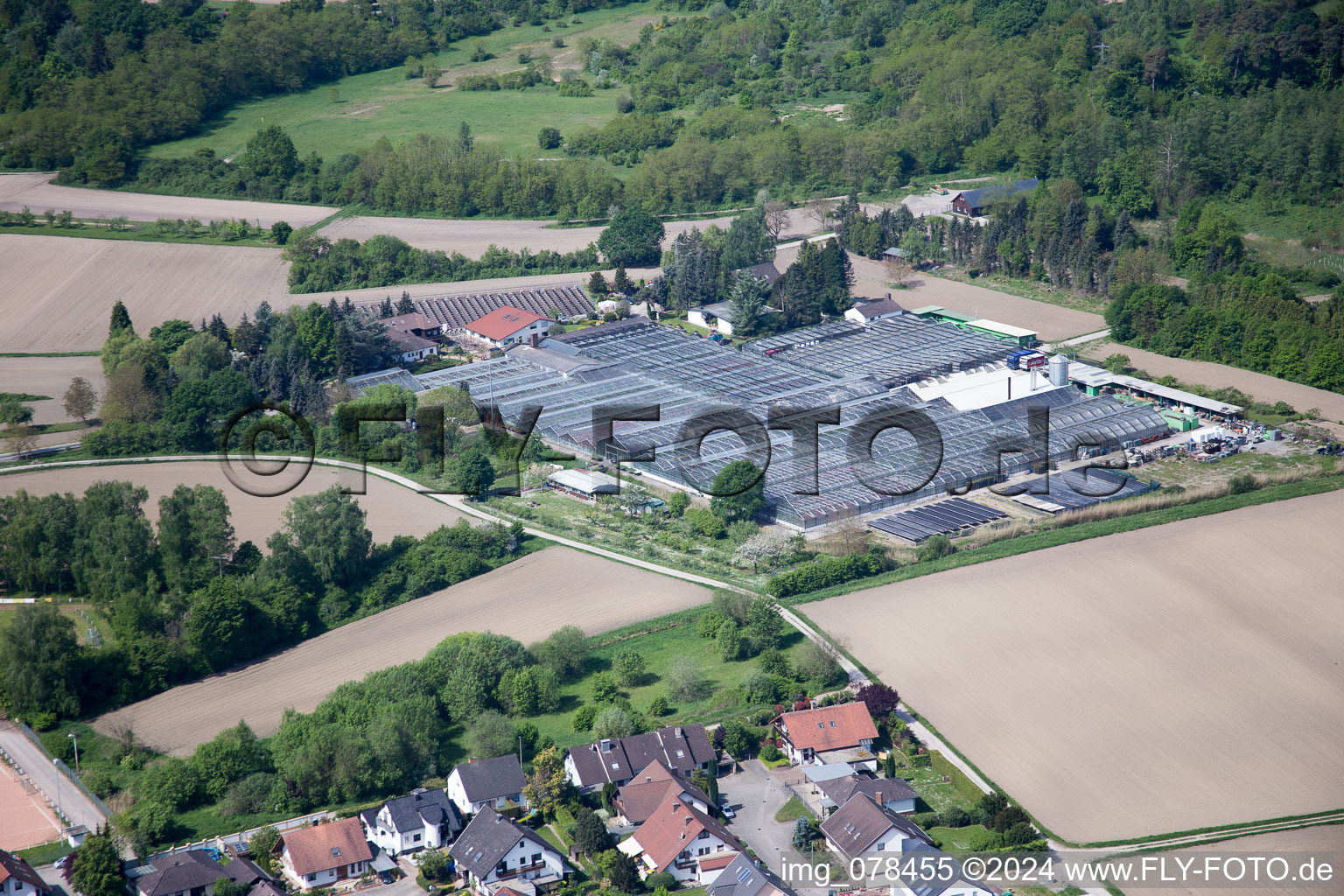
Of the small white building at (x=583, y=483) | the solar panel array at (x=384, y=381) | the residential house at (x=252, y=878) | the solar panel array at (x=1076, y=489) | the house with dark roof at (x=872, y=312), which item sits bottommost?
the solar panel array at (x=1076, y=489)

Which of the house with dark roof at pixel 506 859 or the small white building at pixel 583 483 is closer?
the house with dark roof at pixel 506 859

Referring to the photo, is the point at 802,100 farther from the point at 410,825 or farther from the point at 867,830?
the point at 410,825

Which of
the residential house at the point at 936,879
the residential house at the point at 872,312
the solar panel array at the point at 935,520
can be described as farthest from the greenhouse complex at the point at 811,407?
the residential house at the point at 936,879

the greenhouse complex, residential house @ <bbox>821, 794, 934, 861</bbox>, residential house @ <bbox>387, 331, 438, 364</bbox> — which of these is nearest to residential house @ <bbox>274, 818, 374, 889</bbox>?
residential house @ <bbox>821, 794, 934, 861</bbox>

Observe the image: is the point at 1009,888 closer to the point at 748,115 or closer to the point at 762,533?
the point at 762,533

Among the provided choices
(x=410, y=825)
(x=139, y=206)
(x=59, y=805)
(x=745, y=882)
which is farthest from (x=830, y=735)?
(x=139, y=206)

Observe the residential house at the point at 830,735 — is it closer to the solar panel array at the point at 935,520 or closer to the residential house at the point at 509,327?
the solar panel array at the point at 935,520

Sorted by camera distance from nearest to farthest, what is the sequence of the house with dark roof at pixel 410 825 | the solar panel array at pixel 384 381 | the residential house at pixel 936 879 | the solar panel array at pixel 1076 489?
the residential house at pixel 936 879
the house with dark roof at pixel 410 825
the solar panel array at pixel 1076 489
the solar panel array at pixel 384 381

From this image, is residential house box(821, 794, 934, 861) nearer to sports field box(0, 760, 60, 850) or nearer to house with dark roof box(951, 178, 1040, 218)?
sports field box(0, 760, 60, 850)
